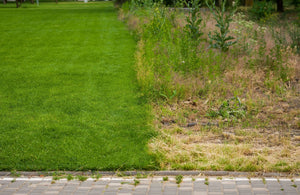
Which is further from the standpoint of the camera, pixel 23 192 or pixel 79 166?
pixel 79 166

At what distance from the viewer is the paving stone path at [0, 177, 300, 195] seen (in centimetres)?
383

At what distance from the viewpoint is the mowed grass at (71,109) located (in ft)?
15.6

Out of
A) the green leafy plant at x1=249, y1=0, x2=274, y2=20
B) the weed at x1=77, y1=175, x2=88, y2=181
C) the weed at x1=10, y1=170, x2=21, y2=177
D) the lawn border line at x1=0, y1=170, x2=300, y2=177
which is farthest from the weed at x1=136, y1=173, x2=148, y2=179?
the green leafy plant at x1=249, y1=0, x2=274, y2=20

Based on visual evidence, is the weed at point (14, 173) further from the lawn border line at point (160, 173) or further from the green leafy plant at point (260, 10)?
the green leafy plant at point (260, 10)

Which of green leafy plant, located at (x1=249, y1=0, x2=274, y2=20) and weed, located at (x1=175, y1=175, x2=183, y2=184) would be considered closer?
weed, located at (x1=175, y1=175, x2=183, y2=184)

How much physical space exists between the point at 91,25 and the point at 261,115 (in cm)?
1411

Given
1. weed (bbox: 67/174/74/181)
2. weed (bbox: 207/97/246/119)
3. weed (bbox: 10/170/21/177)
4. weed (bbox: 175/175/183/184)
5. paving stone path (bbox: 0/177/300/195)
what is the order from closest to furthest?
paving stone path (bbox: 0/177/300/195) → weed (bbox: 175/175/183/184) → weed (bbox: 67/174/74/181) → weed (bbox: 10/170/21/177) → weed (bbox: 207/97/246/119)

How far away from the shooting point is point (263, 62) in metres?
8.48

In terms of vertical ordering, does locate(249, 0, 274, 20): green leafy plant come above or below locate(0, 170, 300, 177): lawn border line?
above

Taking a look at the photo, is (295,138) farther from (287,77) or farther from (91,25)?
(91,25)

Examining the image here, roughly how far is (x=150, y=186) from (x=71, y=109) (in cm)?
315

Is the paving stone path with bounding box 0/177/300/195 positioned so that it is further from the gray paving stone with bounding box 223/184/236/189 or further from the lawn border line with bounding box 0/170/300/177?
the lawn border line with bounding box 0/170/300/177

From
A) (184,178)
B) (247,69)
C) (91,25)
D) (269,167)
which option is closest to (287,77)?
(247,69)

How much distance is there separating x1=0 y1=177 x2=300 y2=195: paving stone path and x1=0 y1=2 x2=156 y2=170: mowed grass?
39 cm
